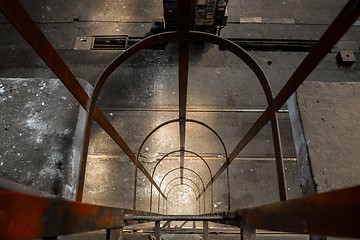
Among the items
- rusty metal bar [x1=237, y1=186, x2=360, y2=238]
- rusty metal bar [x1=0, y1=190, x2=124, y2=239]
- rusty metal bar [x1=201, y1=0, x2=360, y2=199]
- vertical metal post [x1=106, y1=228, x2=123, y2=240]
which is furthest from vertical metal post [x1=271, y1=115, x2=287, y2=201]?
rusty metal bar [x1=0, y1=190, x2=124, y2=239]

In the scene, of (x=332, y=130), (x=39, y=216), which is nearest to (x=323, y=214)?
(x=39, y=216)

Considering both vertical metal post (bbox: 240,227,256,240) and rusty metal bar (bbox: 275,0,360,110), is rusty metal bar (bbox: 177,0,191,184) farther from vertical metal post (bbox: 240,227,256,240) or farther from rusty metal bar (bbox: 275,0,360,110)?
vertical metal post (bbox: 240,227,256,240)

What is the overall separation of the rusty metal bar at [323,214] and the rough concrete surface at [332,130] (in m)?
1.95

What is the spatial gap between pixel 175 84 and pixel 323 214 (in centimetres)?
805

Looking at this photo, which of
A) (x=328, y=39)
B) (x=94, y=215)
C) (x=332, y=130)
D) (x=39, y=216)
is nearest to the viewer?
(x=39, y=216)

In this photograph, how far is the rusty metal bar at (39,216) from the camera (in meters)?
0.67

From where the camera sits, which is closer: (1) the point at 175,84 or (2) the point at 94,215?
(2) the point at 94,215

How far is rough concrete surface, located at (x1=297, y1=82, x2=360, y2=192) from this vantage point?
2.89m

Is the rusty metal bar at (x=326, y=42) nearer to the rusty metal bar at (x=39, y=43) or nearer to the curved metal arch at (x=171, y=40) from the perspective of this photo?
the curved metal arch at (x=171, y=40)

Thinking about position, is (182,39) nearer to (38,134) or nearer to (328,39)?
(328,39)

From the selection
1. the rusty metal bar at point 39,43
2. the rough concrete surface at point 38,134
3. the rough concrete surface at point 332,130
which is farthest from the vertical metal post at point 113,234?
the rough concrete surface at point 332,130

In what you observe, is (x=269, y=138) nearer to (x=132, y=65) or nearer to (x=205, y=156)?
(x=205, y=156)

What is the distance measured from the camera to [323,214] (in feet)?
2.70

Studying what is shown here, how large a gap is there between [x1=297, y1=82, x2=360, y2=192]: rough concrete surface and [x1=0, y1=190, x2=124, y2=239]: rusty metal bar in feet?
8.01
